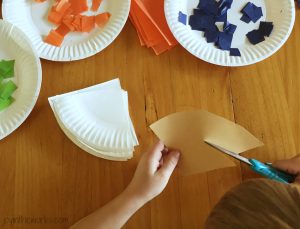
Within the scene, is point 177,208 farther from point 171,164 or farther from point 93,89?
point 93,89

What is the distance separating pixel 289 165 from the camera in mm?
663

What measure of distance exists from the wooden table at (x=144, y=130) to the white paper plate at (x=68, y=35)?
0.02 meters

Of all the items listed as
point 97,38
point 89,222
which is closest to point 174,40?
point 97,38

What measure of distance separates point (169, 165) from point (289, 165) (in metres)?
0.22

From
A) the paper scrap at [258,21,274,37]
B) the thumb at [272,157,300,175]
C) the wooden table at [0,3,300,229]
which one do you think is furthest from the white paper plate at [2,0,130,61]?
the thumb at [272,157,300,175]

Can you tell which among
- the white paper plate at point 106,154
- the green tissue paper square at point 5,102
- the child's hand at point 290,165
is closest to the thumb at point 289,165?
the child's hand at point 290,165

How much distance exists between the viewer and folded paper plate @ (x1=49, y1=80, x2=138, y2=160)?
69 centimetres

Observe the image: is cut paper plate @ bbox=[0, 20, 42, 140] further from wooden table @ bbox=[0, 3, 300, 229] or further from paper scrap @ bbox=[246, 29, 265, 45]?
paper scrap @ bbox=[246, 29, 265, 45]

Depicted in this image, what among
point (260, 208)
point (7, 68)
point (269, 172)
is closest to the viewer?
point (260, 208)

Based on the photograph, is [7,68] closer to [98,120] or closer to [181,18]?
[98,120]

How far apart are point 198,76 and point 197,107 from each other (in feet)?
0.22

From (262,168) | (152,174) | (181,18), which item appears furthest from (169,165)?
(181,18)

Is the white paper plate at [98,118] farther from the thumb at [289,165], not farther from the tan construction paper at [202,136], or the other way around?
the thumb at [289,165]

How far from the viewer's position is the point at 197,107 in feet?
2.39
